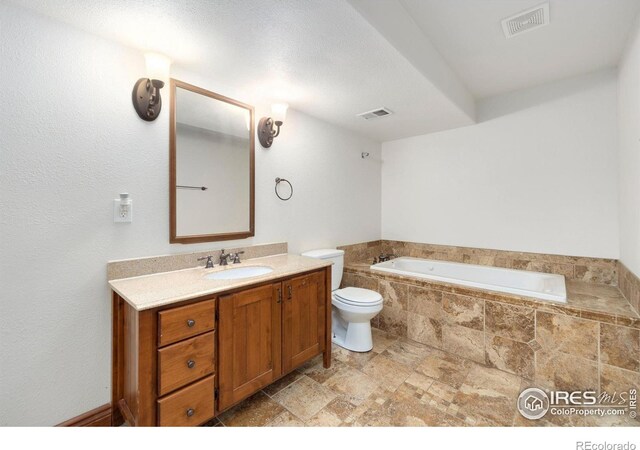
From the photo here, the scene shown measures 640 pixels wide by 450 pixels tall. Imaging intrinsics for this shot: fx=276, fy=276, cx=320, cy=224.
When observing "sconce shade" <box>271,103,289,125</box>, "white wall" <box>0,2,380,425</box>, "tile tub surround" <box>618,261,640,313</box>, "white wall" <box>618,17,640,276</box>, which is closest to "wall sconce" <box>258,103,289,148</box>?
"sconce shade" <box>271,103,289,125</box>

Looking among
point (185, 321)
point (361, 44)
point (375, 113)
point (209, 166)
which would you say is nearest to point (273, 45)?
point (361, 44)

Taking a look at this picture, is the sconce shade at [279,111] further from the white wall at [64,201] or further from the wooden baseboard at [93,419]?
the wooden baseboard at [93,419]

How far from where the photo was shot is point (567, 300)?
194cm

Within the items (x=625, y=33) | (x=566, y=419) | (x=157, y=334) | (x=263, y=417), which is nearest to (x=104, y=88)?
(x=157, y=334)

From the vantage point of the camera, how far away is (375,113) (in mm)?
2652

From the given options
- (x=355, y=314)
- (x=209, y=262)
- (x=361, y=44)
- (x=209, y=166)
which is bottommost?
(x=355, y=314)

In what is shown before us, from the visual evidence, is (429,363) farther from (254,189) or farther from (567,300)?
(254,189)

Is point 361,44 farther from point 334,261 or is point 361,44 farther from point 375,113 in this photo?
point 334,261

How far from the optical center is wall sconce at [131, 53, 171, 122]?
5.21 feet

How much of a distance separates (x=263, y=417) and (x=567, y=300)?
2.18 meters

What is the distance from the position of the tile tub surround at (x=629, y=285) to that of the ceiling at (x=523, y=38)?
1643 millimetres

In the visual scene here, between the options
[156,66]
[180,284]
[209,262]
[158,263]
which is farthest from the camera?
[209,262]

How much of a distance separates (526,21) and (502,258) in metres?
2.06

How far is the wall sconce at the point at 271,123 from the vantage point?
7.39 ft
